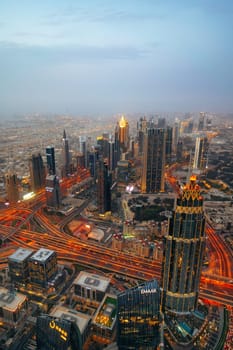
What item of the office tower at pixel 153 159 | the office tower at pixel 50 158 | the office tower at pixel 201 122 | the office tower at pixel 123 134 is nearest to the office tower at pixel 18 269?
the office tower at pixel 50 158

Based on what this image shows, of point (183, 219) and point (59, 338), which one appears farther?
point (183, 219)

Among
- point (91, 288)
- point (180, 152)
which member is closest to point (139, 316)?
point (91, 288)

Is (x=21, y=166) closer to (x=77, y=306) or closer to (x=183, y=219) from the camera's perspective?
(x=77, y=306)

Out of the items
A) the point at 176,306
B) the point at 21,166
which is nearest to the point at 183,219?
the point at 176,306

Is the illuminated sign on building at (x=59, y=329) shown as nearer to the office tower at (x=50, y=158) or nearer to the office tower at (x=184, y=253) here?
the office tower at (x=184, y=253)

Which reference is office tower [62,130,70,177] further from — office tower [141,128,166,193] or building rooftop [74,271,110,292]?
building rooftop [74,271,110,292]

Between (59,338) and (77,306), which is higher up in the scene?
(59,338)
